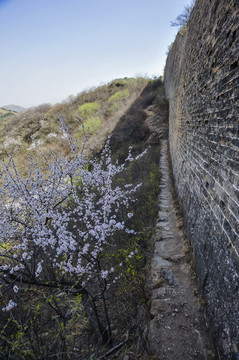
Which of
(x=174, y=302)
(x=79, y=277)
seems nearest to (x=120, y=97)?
(x=79, y=277)

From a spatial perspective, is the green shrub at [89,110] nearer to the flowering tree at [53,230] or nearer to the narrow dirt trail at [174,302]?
the flowering tree at [53,230]

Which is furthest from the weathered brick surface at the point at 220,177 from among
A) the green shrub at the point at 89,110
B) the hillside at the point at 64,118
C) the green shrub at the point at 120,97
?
the green shrub at the point at 89,110

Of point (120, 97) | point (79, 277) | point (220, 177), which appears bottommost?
point (79, 277)

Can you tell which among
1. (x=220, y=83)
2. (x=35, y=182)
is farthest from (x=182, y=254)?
(x=35, y=182)

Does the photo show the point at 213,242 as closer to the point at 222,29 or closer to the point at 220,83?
the point at 220,83

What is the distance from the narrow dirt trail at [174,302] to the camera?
2.05m

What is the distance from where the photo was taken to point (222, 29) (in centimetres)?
202

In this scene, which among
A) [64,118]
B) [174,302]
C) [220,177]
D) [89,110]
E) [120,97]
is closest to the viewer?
[220,177]

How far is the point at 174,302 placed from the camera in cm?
259

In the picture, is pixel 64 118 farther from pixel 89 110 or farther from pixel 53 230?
pixel 53 230

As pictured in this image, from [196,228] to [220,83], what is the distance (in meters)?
1.96

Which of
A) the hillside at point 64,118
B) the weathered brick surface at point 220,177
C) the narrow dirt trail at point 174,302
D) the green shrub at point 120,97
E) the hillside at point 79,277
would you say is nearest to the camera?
the weathered brick surface at point 220,177

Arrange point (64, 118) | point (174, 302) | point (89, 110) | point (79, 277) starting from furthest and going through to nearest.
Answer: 1. point (64, 118)
2. point (89, 110)
3. point (79, 277)
4. point (174, 302)

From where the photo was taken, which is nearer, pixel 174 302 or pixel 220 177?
pixel 220 177
